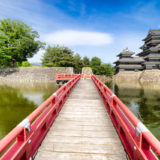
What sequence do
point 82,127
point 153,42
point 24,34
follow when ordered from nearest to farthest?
point 82,127 → point 24,34 → point 153,42

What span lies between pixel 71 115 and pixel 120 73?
42557mm

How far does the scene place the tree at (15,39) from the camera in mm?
31641

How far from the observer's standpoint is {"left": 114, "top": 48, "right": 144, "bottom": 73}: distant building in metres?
43.6

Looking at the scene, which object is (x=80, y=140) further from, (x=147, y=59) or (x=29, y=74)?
(x=147, y=59)

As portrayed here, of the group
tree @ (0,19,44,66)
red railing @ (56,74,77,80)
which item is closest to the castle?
red railing @ (56,74,77,80)

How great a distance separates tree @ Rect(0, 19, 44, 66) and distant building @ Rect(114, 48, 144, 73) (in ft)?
105

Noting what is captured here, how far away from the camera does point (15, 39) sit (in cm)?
3319

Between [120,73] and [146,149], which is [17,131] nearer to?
[146,149]

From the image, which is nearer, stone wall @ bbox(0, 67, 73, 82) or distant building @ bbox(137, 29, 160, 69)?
stone wall @ bbox(0, 67, 73, 82)

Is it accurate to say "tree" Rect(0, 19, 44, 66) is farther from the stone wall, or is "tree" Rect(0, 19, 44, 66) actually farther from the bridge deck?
the bridge deck

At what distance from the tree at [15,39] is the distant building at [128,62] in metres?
31.9

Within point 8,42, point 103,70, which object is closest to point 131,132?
point 8,42

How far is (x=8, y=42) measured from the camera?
32750mm

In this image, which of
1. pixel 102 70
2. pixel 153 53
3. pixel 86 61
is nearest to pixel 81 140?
pixel 102 70
